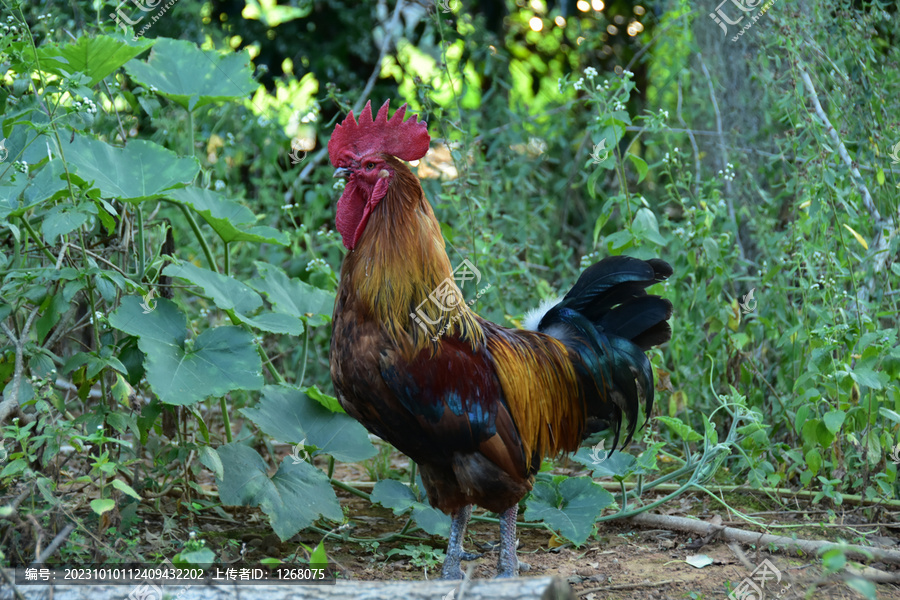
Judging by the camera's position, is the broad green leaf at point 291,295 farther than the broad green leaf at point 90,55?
Yes

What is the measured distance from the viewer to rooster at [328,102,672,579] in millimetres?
2969

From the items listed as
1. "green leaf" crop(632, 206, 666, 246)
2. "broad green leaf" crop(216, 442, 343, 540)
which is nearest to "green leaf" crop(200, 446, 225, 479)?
"broad green leaf" crop(216, 442, 343, 540)

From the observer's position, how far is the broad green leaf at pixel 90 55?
123 inches

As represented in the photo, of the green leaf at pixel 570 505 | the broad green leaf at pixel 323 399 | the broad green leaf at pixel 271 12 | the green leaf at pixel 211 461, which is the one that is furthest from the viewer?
the broad green leaf at pixel 271 12

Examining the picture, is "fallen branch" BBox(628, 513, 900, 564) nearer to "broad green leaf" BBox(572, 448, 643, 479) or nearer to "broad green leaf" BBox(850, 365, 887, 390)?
"broad green leaf" BBox(572, 448, 643, 479)

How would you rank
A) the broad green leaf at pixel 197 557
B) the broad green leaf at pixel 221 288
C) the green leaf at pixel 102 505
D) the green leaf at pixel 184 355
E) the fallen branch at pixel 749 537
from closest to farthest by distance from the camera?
the broad green leaf at pixel 197 557 → the green leaf at pixel 102 505 → the green leaf at pixel 184 355 → the fallen branch at pixel 749 537 → the broad green leaf at pixel 221 288

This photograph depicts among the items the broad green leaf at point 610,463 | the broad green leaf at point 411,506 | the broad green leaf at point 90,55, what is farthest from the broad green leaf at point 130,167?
the broad green leaf at point 610,463

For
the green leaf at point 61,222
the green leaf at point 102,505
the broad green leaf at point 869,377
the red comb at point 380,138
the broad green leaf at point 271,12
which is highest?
the broad green leaf at point 271,12

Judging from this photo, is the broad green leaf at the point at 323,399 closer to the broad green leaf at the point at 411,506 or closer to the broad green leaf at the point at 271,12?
the broad green leaf at the point at 411,506

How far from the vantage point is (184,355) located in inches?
122

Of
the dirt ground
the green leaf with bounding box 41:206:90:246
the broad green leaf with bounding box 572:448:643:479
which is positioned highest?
the green leaf with bounding box 41:206:90:246

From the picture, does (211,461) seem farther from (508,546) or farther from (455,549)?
(508,546)

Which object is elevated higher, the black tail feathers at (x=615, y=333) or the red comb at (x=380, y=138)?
the red comb at (x=380, y=138)

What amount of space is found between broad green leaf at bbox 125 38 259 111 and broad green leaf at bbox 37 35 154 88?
0.44 m
